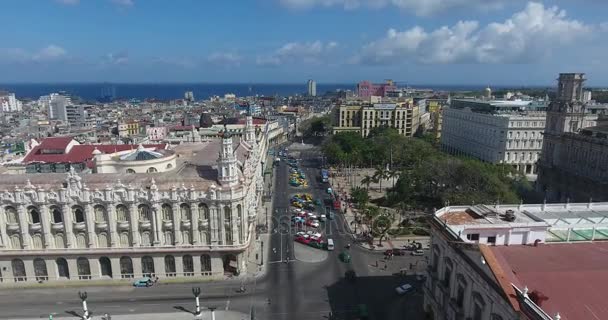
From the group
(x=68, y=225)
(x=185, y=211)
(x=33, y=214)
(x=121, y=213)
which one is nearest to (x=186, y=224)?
(x=185, y=211)

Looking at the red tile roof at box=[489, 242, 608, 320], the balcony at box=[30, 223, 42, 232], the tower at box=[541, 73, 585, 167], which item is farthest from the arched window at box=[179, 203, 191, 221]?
the tower at box=[541, 73, 585, 167]

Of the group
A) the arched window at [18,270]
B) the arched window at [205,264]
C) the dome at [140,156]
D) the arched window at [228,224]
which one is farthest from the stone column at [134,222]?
the arched window at [18,270]

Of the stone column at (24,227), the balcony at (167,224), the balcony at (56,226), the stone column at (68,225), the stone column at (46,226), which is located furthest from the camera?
the balcony at (167,224)

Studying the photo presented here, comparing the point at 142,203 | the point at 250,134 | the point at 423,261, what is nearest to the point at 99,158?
the point at 142,203

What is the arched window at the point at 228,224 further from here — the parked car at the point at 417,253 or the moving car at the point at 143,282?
the parked car at the point at 417,253

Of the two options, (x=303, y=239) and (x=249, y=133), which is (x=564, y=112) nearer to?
(x=303, y=239)

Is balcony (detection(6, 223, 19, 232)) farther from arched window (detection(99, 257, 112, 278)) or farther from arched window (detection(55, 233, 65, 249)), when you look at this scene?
arched window (detection(99, 257, 112, 278))

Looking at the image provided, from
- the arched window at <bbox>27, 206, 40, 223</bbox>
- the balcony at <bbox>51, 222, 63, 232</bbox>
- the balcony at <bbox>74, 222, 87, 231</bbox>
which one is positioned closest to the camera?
the arched window at <bbox>27, 206, 40, 223</bbox>
